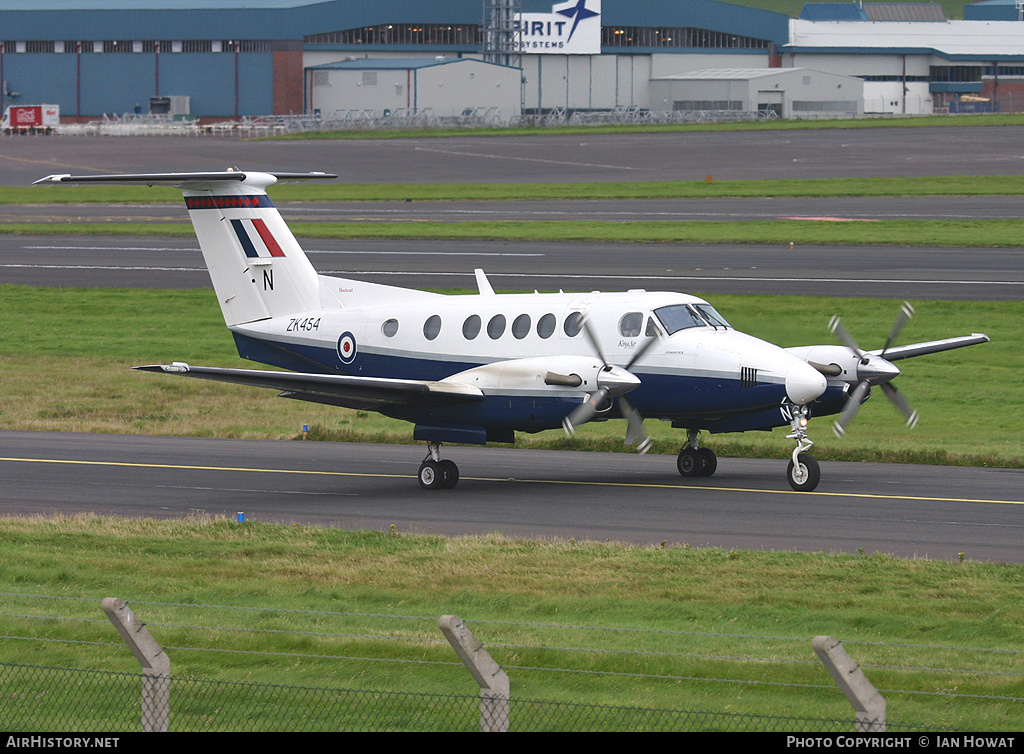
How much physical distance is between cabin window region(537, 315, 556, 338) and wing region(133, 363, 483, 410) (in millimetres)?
1625

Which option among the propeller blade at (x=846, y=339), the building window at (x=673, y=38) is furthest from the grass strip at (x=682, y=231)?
the building window at (x=673, y=38)

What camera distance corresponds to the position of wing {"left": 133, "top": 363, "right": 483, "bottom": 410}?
22844mm

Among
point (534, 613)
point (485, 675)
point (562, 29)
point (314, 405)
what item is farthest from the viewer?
point (562, 29)

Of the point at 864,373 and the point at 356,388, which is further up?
the point at 864,373

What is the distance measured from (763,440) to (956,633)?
15.0m

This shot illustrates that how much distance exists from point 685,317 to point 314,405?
1489 cm

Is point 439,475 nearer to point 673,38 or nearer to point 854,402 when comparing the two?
point 854,402

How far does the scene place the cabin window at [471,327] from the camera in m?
25.0

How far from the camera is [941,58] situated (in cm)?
14312

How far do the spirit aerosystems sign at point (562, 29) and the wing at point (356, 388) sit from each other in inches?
4245

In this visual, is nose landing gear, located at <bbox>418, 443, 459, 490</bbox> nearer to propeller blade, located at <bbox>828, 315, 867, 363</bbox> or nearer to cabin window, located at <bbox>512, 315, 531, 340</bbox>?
cabin window, located at <bbox>512, 315, 531, 340</bbox>

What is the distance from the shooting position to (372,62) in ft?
402

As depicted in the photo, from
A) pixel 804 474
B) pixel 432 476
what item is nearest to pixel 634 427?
pixel 804 474

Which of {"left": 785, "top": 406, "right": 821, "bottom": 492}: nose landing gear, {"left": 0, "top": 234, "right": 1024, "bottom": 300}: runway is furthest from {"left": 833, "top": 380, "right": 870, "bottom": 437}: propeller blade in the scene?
{"left": 0, "top": 234, "right": 1024, "bottom": 300}: runway
